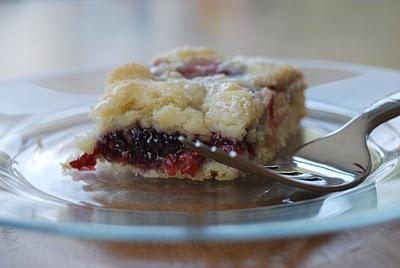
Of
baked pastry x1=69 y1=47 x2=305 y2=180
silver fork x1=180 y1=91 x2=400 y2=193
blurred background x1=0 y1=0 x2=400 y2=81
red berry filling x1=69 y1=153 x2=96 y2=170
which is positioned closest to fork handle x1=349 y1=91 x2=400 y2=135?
silver fork x1=180 y1=91 x2=400 y2=193

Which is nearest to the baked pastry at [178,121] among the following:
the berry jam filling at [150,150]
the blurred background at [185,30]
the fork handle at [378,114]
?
the berry jam filling at [150,150]

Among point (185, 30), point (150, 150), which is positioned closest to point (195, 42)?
point (185, 30)

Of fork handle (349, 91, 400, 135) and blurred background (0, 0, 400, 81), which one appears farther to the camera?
blurred background (0, 0, 400, 81)

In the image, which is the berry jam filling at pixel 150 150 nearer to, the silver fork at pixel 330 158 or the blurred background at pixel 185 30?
the silver fork at pixel 330 158

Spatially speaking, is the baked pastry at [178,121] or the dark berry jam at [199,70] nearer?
the baked pastry at [178,121]

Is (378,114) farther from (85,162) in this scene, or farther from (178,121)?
(85,162)

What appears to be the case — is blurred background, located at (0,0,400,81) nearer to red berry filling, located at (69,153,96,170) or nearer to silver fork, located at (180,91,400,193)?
silver fork, located at (180,91,400,193)

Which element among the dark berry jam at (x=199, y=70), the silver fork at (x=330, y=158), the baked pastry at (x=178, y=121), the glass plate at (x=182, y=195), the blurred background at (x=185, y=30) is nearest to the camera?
the glass plate at (x=182, y=195)
